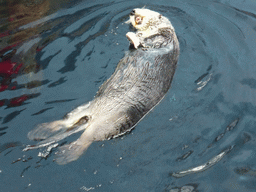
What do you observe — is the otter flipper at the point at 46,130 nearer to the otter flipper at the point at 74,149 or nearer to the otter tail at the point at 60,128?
the otter tail at the point at 60,128

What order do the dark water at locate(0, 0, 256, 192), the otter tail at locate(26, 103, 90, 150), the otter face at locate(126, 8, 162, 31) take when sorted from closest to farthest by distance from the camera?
1. the dark water at locate(0, 0, 256, 192)
2. the otter tail at locate(26, 103, 90, 150)
3. the otter face at locate(126, 8, 162, 31)

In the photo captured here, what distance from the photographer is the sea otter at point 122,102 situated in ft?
10.8

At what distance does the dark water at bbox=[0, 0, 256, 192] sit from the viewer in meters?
3.05

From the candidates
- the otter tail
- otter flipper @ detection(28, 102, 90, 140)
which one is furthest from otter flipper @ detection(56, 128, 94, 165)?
otter flipper @ detection(28, 102, 90, 140)

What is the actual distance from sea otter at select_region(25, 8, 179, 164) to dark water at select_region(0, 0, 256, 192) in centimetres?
11

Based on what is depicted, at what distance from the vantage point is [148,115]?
3.71 meters

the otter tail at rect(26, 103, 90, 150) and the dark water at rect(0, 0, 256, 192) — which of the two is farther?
the otter tail at rect(26, 103, 90, 150)

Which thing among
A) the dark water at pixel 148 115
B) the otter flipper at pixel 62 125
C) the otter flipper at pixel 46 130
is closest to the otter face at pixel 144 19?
the dark water at pixel 148 115

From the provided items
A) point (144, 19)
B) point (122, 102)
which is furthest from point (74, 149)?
point (144, 19)

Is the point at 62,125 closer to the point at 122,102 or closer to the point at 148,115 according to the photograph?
the point at 122,102

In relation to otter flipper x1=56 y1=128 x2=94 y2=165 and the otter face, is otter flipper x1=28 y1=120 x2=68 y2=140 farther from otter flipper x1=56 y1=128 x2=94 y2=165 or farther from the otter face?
the otter face

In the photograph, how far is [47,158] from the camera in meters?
3.07

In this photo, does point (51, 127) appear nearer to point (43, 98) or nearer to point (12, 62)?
point (43, 98)

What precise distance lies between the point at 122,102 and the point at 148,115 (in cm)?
43
